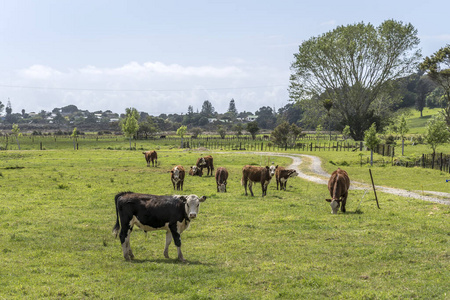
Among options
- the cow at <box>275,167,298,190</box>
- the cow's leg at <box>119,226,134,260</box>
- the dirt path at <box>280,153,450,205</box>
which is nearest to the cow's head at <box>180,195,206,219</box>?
the cow's leg at <box>119,226,134,260</box>

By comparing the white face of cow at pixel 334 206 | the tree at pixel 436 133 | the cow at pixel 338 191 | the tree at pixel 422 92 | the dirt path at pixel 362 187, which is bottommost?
the dirt path at pixel 362 187

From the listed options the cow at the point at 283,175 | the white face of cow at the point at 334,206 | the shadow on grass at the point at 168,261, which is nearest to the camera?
the shadow on grass at the point at 168,261

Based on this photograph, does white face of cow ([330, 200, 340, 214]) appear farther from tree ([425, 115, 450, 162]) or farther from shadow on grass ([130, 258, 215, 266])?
tree ([425, 115, 450, 162])

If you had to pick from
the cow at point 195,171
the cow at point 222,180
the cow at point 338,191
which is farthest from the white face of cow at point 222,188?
the cow at point 195,171

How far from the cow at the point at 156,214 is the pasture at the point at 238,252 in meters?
0.81

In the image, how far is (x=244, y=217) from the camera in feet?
62.4

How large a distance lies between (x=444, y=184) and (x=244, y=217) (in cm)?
2210

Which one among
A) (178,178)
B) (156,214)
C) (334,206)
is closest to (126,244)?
(156,214)

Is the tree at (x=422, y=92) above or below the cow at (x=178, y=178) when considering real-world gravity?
above

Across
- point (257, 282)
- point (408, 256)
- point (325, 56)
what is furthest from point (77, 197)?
point (325, 56)

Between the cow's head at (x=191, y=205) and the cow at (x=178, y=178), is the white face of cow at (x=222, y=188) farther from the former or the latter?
the cow's head at (x=191, y=205)

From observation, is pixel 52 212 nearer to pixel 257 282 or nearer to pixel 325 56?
pixel 257 282

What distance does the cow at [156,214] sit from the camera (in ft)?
41.9

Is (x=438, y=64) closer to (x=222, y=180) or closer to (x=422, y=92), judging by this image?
(x=222, y=180)
